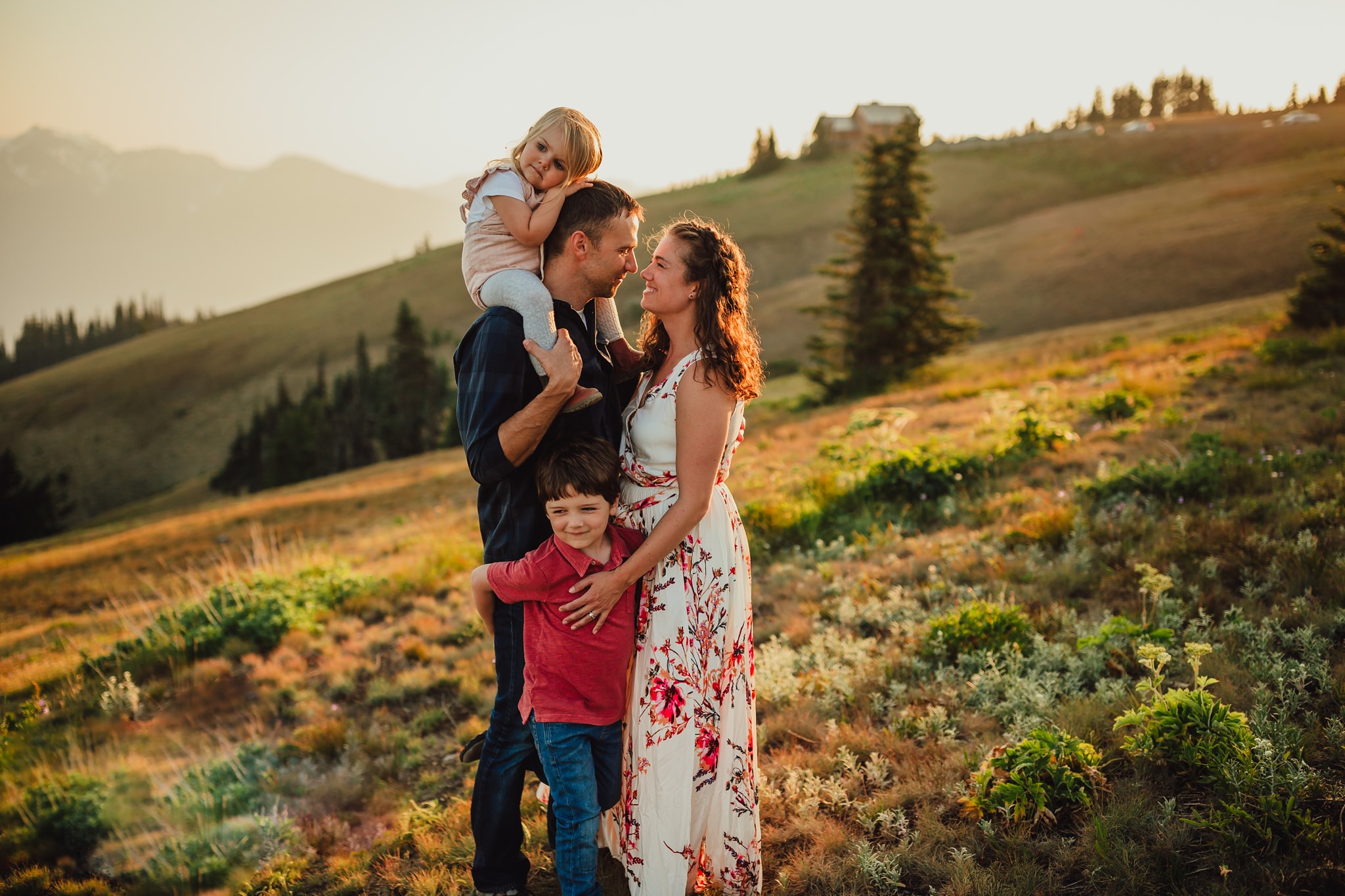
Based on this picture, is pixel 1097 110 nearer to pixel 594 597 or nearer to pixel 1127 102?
pixel 1127 102

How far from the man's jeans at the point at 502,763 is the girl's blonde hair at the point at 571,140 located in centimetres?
207

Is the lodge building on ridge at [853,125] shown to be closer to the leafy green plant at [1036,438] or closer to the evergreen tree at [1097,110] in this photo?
the evergreen tree at [1097,110]

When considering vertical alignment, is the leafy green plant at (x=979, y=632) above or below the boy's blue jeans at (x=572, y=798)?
below

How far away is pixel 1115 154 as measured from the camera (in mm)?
72562

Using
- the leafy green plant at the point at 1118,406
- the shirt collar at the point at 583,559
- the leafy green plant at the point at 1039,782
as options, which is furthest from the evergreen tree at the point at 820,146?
the shirt collar at the point at 583,559

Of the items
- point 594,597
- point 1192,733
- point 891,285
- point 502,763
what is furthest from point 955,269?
point 502,763

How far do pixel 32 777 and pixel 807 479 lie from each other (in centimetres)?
785

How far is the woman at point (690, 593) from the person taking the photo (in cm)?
289

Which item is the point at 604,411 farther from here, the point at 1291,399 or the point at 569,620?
the point at 1291,399

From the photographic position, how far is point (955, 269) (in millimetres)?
44938

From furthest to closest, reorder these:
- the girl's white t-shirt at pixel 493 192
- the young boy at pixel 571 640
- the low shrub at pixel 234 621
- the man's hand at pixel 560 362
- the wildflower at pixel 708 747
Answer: the low shrub at pixel 234 621
the girl's white t-shirt at pixel 493 192
the wildflower at pixel 708 747
the young boy at pixel 571 640
the man's hand at pixel 560 362

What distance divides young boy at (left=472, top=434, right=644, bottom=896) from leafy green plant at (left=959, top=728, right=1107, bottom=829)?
71.1 inches

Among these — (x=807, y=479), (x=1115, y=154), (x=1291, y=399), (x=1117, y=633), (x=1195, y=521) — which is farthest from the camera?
(x=1115, y=154)

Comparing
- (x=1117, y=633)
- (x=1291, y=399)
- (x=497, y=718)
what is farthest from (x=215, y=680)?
(x=1291, y=399)
